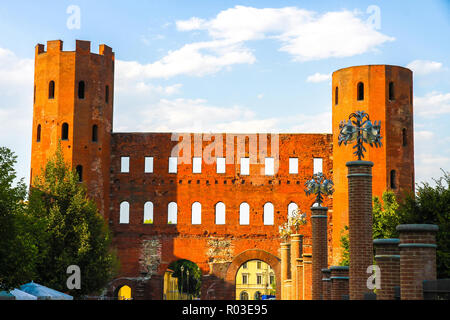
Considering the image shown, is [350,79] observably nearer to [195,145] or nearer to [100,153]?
[195,145]

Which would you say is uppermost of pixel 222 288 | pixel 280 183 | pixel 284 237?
pixel 280 183

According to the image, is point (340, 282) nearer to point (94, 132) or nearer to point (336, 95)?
point (336, 95)

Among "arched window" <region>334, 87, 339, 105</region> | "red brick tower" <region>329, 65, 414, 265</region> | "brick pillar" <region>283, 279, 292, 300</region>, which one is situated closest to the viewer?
"brick pillar" <region>283, 279, 292, 300</region>

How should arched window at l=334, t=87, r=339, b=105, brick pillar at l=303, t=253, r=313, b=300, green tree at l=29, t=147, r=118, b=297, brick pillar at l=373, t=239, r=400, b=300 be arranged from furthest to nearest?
arched window at l=334, t=87, r=339, b=105 → green tree at l=29, t=147, r=118, b=297 → brick pillar at l=303, t=253, r=313, b=300 → brick pillar at l=373, t=239, r=400, b=300

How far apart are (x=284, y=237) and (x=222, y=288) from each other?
A: 16.0 ft

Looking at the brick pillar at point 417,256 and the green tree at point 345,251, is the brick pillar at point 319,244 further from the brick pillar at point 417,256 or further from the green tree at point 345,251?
the green tree at point 345,251

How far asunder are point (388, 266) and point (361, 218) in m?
2.82

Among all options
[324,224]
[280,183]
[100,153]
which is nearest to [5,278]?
[324,224]

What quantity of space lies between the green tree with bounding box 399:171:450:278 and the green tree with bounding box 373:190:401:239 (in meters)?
2.66

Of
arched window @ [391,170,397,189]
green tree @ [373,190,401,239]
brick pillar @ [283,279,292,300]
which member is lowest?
brick pillar @ [283,279,292,300]

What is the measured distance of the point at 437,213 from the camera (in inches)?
1039

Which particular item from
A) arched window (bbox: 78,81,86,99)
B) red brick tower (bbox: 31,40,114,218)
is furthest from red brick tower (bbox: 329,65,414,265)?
arched window (bbox: 78,81,86,99)

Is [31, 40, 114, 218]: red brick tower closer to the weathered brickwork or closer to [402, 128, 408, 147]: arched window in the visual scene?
the weathered brickwork

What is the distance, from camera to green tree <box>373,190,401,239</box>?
107 feet
